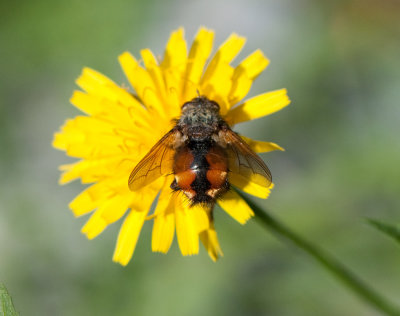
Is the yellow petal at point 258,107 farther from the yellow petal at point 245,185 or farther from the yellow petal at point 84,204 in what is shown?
the yellow petal at point 84,204

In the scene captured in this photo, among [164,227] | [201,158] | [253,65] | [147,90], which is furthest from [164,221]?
[253,65]

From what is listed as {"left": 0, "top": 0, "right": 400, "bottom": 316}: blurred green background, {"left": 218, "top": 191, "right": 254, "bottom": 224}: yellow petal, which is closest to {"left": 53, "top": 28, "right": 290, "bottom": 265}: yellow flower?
{"left": 218, "top": 191, "right": 254, "bottom": 224}: yellow petal

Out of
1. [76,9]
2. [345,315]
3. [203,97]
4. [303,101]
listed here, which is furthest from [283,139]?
[76,9]

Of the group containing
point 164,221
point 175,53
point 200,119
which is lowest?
point 164,221

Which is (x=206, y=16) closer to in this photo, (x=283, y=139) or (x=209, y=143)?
(x=283, y=139)

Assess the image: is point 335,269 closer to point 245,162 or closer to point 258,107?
point 245,162

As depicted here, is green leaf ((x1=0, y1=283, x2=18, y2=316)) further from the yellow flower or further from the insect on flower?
the yellow flower

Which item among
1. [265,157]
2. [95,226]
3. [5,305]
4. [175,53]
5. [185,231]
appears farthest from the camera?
[265,157]
